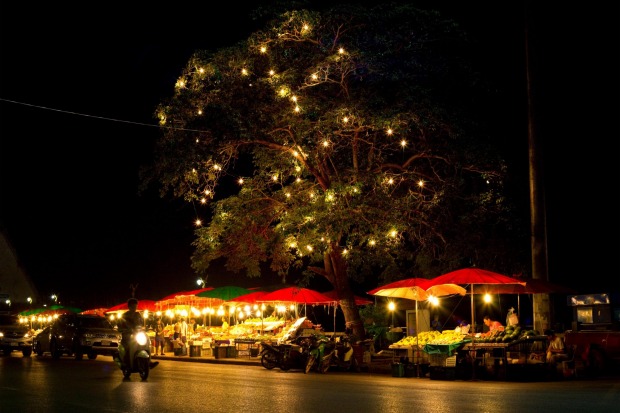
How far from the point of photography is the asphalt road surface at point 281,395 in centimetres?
1184

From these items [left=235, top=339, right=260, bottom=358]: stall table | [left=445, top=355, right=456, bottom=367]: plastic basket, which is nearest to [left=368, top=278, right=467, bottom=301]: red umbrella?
[left=445, top=355, right=456, bottom=367]: plastic basket

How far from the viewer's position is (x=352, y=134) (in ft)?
87.2

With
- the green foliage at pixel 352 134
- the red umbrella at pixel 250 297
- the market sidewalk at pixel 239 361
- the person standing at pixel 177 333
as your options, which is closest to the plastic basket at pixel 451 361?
the market sidewalk at pixel 239 361

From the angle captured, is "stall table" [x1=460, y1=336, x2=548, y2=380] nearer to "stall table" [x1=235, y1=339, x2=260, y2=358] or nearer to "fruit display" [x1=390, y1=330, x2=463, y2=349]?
"fruit display" [x1=390, y1=330, x2=463, y2=349]

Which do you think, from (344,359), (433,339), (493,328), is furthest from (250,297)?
(493,328)

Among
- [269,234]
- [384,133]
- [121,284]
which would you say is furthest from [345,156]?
[121,284]

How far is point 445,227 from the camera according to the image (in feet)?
87.2

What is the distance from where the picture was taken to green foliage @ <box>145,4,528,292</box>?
A: 24.6 meters

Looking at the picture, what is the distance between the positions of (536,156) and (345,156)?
6697mm

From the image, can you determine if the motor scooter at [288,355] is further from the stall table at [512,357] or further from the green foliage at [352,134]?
the stall table at [512,357]

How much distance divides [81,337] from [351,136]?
12.6 metres

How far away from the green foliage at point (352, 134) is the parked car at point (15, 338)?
462 inches

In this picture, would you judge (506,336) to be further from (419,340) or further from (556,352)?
(419,340)

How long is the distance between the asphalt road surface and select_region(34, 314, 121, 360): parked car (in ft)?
35.0
